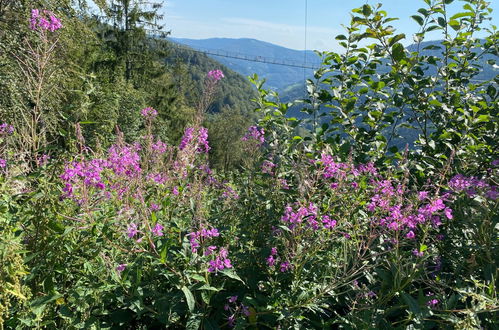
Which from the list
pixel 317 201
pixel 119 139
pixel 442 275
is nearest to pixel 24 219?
pixel 119 139

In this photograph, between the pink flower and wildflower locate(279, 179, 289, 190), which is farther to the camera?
wildflower locate(279, 179, 289, 190)

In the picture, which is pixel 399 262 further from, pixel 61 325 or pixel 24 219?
pixel 24 219

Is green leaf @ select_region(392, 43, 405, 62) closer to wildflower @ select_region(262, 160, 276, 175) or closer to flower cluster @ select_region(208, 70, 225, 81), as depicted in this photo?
wildflower @ select_region(262, 160, 276, 175)

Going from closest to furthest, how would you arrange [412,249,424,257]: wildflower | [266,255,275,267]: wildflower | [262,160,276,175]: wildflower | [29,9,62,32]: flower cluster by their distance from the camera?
1. [412,249,424,257]: wildflower
2. [266,255,275,267]: wildflower
3. [29,9,62,32]: flower cluster
4. [262,160,276,175]: wildflower

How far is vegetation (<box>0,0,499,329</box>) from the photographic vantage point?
1.66 meters

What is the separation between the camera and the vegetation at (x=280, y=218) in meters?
1.66

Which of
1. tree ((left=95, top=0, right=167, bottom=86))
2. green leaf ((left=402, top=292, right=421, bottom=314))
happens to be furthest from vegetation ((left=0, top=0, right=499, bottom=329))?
tree ((left=95, top=0, right=167, bottom=86))

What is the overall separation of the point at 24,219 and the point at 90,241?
0.36 m

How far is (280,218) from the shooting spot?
7.02 ft

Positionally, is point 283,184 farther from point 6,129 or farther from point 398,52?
point 6,129

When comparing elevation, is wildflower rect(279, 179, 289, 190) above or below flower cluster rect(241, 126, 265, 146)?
below

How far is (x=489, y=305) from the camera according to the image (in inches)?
55.2

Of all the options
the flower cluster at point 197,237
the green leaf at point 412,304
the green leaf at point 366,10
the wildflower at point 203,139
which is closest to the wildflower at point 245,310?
the flower cluster at point 197,237

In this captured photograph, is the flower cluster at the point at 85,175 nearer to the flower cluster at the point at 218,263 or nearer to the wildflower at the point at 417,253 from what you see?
the flower cluster at the point at 218,263
